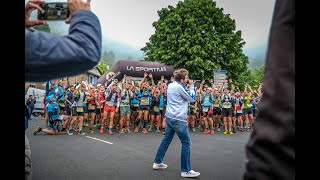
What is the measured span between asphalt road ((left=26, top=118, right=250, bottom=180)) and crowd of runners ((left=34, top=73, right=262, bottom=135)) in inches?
77.9

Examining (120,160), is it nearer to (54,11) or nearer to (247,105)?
(54,11)

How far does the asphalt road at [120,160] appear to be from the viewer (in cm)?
560

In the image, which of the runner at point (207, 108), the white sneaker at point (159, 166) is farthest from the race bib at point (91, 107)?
the white sneaker at point (159, 166)

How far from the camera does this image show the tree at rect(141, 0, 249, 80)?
32.3 meters

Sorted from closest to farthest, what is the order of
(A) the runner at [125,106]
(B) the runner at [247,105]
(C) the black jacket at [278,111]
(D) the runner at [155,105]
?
(C) the black jacket at [278,111], (A) the runner at [125,106], (D) the runner at [155,105], (B) the runner at [247,105]

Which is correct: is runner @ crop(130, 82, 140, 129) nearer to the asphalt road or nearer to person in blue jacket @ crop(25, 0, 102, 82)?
the asphalt road

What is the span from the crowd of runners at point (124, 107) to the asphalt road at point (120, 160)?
6.49 feet

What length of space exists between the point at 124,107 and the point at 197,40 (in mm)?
21452

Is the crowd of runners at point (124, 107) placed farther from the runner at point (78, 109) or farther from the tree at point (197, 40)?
the tree at point (197, 40)

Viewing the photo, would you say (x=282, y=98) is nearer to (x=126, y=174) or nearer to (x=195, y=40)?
(x=126, y=174)

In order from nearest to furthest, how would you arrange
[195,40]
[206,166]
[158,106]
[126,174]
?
[126,174] → [206,166] → [158,106] → [195,40]
